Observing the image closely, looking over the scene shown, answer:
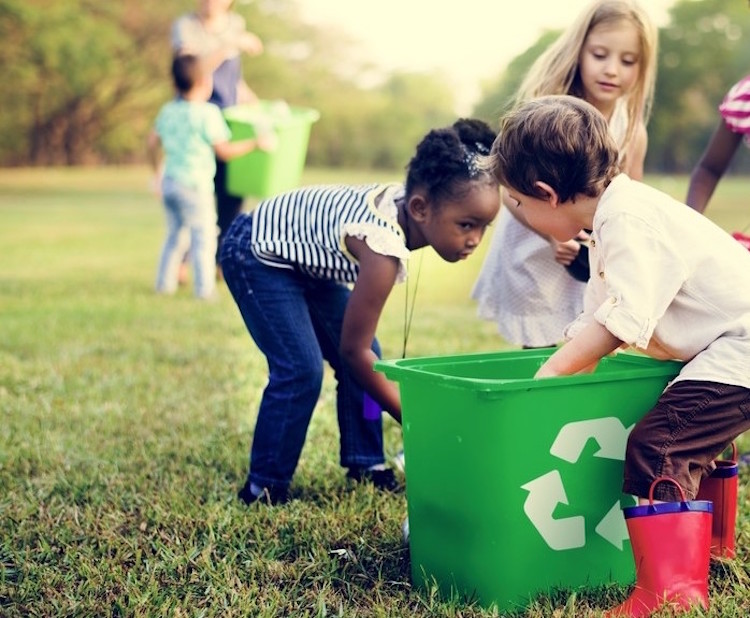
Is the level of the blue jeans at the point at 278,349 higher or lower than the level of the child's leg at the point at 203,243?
higher

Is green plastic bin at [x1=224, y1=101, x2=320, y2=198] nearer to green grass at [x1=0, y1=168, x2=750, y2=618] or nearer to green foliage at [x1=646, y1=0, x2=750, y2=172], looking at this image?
green grass at [x1=0, y1=168, x2=750, y2=618]

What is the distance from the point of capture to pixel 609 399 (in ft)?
6.24

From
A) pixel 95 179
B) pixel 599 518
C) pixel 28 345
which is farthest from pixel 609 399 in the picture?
pixel 95 179

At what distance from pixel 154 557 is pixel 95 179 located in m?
21.8

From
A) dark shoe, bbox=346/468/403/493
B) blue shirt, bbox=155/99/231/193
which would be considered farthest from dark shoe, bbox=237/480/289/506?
blue shirt, bbox=155/99/231/193

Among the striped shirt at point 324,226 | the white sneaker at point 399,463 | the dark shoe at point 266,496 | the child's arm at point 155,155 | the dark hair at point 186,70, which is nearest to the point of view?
the striped shirt at point 324,226

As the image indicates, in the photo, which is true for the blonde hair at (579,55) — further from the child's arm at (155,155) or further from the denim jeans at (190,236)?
the child's arm at (155,155)

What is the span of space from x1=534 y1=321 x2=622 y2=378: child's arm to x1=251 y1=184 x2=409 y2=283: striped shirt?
478 millimetres

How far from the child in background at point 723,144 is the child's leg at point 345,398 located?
1067 millimetres

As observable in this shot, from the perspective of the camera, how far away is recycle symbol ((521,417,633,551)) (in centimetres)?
186

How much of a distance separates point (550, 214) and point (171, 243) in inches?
185

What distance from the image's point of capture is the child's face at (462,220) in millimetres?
2250

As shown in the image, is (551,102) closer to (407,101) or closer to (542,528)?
(542,528)

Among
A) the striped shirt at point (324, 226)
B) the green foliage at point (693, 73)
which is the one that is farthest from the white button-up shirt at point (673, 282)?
the green foliage at point (693, 73)
